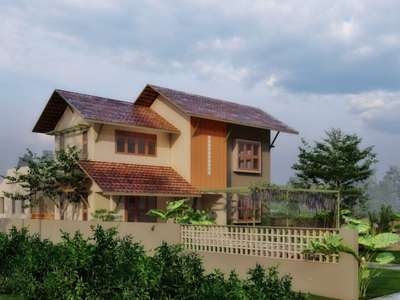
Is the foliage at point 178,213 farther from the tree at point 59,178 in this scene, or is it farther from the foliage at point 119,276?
the foliage at point 119,276

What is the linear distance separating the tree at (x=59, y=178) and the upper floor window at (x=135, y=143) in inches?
78.4

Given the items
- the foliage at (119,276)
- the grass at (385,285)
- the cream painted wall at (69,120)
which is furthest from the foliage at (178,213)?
the foliage at (119,276)

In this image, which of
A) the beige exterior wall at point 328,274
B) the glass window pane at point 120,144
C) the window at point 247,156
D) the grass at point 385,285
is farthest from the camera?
the window at point 247,156

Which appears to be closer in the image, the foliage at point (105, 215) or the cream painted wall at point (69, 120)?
the foliage at point (105, 215)

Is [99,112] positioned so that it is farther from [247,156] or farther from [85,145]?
[247,156]

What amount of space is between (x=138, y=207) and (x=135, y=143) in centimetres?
301

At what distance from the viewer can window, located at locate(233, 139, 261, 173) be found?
2653 centimetres

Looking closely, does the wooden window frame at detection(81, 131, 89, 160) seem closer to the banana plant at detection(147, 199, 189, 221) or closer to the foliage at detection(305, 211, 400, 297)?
the banana plant at detection(147, 199, 189, 221)

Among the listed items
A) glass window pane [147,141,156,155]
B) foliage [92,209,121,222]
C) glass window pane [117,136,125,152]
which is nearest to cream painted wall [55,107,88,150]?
glass window pane [117,136,125,152]

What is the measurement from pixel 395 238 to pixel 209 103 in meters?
17.8

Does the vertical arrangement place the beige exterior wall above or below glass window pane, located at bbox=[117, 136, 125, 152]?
below

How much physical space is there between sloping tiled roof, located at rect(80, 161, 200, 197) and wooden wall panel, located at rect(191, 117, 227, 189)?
83 cm

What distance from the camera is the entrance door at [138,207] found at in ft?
74.8

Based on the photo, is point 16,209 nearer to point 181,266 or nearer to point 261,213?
point 261,213
